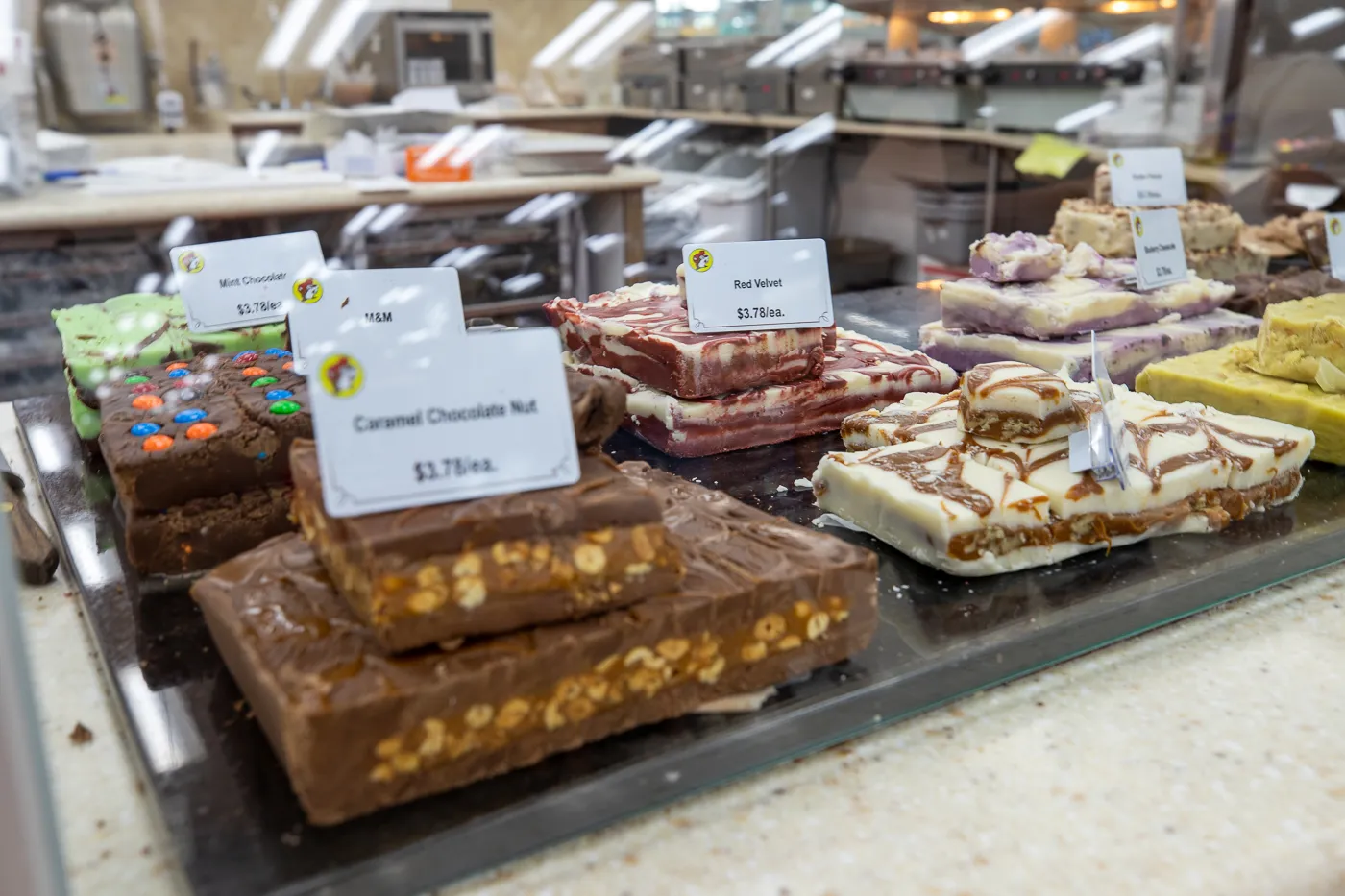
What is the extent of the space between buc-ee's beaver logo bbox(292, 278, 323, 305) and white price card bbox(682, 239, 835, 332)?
580 mm

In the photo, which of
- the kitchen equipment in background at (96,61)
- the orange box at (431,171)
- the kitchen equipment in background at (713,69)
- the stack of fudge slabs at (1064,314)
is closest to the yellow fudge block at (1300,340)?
the stack of fudge slabs at (1064,314)

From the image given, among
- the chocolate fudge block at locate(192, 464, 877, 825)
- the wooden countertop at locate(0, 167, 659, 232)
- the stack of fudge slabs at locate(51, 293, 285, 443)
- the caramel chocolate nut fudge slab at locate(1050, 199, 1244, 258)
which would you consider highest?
the wooden countertop at locate(0, 167, 659, 232)

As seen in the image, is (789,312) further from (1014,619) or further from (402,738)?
(402,738)

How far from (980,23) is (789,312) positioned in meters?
3.00

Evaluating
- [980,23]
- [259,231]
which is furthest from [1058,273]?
[259,231]

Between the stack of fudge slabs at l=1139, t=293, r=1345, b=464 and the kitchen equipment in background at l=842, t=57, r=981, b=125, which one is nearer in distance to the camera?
the stack of fudge slabs at l=1139, t=293, r=1345, b=464

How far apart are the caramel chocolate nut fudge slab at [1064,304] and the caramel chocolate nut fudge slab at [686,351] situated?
1.72 feet

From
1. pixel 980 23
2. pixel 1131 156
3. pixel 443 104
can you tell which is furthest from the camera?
pixel 443 104

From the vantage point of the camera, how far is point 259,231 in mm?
3752

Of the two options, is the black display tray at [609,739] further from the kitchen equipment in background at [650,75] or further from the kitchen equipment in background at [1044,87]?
the kitchen equipment in background at [650,75]

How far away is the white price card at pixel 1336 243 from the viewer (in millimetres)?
2412

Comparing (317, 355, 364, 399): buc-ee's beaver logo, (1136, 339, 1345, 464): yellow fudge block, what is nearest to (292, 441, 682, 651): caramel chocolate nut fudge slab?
(317, 355, 364, 399): buc-ee's beaver logo

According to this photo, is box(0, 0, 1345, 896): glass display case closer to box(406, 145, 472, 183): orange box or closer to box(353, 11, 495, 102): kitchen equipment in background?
box(406, 145, 472, 183): orange box

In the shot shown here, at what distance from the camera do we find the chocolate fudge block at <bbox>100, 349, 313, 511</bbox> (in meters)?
1.34
